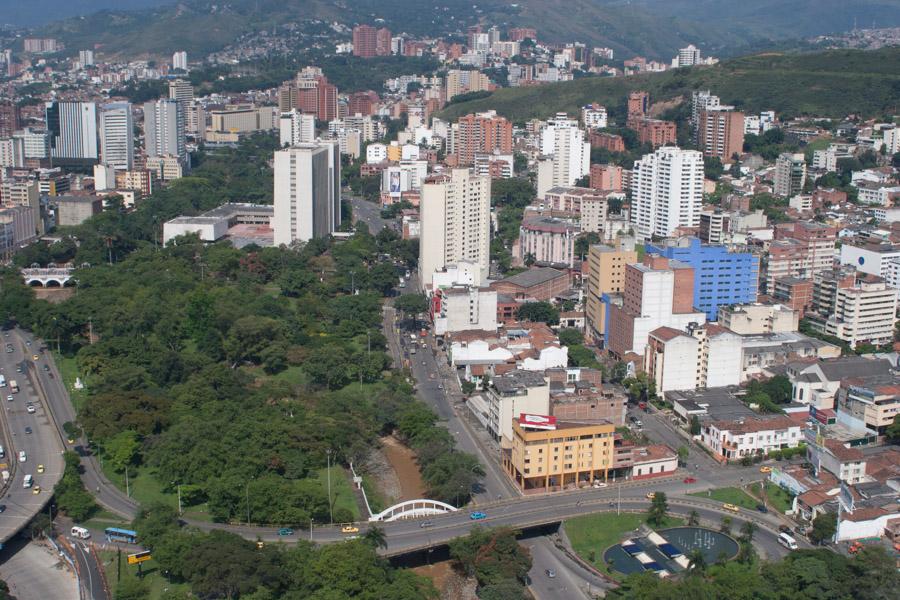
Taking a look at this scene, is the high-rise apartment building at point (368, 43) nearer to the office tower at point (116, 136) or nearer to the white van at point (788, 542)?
the office tower at point (116, 136)

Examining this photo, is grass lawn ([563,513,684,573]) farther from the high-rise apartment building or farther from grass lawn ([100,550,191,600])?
the high-rise apartment building

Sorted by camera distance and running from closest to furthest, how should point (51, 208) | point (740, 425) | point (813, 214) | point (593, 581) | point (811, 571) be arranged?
point (811, 571)
point (593, 581)
point (740, 425)
point (813, 214)
point (51, 208)

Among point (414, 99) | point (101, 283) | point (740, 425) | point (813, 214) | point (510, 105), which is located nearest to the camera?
point (740, 425)

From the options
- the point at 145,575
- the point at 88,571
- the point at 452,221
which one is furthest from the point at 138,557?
Answer: the point at 452,221

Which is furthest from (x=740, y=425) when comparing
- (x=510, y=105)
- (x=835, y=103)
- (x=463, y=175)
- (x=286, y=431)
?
(x=510, y=105)

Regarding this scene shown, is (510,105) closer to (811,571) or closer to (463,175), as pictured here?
(463,175)

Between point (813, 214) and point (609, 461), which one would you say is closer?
point (609, 461)

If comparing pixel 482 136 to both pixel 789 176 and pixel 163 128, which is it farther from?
pixel 789 176
